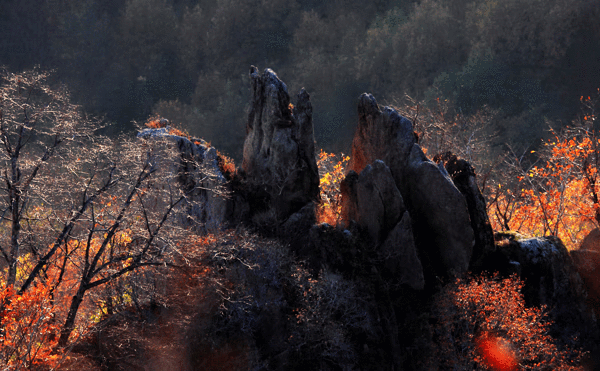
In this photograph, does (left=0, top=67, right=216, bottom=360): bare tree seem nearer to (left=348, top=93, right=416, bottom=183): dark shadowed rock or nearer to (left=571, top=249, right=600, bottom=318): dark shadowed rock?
(left=348, top=93, right=416, bottom=183): dark shadowed rock

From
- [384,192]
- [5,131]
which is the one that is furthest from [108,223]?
[384,192]

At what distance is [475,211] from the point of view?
65.2ft

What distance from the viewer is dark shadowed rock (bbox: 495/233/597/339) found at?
19844 millimetres

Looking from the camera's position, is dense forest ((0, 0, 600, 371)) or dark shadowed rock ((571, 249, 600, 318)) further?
dark shadowed rock ((571, 249, 600, 318))

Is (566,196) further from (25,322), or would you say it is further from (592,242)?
(25,322)

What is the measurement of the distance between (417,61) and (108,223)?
205 feet

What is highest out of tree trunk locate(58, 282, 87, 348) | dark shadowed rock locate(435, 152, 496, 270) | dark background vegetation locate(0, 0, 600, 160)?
dark background vegetation locate(0, 0, 600, 160)

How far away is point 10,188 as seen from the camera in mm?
15883

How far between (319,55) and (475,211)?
6505cm

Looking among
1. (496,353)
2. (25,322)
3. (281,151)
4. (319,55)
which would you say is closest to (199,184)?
(281,151)

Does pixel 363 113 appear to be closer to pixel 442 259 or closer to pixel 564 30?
pixel 442 259

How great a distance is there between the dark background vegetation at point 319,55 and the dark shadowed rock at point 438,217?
40077 millimetres

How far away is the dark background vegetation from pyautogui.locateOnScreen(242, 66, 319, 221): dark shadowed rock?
132ft

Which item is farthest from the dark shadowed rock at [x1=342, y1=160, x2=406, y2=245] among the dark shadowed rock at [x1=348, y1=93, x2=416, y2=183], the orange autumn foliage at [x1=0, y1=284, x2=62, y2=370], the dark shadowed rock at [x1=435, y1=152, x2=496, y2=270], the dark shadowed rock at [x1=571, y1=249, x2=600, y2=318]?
the orange autumn foliage at [x1=0, y1=284, x2=62, y2=370]
